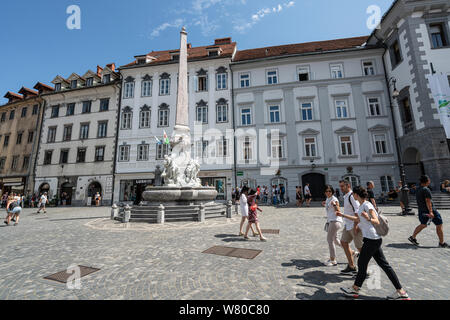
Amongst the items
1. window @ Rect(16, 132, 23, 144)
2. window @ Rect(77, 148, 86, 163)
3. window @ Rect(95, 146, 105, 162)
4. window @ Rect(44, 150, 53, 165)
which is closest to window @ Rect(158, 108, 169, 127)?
window @ Rect(95, 146, 105, 162)

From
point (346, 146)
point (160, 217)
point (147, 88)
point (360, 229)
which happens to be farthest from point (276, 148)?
point (360, 229)

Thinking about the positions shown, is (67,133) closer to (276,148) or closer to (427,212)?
(276,148)

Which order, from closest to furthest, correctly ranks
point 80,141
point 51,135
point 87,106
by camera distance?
point 80,141 → point 87,106 → point 51,135

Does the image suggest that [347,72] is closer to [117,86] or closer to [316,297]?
[316,297]

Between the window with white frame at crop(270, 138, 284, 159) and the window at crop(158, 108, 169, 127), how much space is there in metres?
12.3

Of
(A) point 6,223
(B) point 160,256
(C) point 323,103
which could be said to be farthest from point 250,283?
(C) point 323,103

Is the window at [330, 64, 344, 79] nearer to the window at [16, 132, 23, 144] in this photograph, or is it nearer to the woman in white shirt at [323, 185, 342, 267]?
the woman in white shirt at [323, 185, 342, 267]

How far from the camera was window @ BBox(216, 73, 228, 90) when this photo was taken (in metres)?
24.0

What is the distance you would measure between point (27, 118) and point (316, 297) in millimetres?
40186

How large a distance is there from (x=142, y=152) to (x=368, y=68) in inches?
1035

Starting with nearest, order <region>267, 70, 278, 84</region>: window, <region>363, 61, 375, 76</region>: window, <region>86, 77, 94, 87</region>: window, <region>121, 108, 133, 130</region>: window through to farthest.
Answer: <region>363, 61, 375, 76</region>: window → <region>267, 70, 278, 84</region>: window → <region>121, 108, 133, 130</region>: window → <region>86, 77, 94, 87</region>: window

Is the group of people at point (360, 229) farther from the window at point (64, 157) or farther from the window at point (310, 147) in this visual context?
the window at point (64, 157)

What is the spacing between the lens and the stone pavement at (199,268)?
307cm

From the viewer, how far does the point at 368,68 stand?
21469mm
